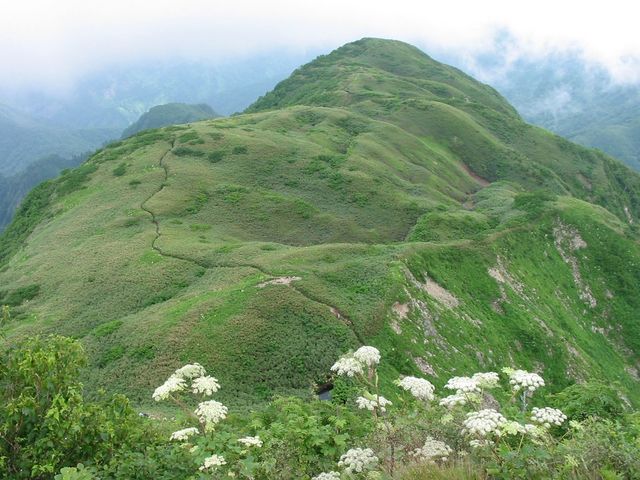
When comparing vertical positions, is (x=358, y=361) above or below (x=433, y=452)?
above

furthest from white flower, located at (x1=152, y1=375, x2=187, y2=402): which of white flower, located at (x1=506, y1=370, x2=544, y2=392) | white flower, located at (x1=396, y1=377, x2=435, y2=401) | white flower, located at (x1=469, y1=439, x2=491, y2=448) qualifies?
white flower, located at (x1=506, y1=370, x2=544, y2=392)

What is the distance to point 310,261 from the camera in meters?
46.3

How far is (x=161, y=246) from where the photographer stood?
53.9 metres

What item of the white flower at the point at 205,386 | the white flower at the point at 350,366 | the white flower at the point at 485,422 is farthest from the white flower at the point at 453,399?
the white flower at the point at 205,386

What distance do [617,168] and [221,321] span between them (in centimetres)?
15372

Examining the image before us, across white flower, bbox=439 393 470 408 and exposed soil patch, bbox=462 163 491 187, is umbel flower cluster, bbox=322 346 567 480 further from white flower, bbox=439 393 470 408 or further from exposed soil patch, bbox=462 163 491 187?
exposed soil patch, bbox=462 163 491 187

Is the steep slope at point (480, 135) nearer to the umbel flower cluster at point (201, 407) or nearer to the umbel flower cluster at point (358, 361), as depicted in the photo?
the umbel flower cluster at point (358, 361)

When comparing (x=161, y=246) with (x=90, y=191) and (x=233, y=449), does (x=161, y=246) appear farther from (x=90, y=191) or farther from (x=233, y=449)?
(x=233, y=449)

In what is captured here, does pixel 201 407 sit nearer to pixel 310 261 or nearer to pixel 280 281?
pixel 280 281

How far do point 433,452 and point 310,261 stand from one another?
37053 millimetres

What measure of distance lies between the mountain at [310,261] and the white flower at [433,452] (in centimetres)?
2045

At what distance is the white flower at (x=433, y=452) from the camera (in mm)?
9344

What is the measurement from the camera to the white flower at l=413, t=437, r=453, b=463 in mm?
9344

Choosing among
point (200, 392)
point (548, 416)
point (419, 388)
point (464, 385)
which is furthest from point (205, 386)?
point (548, 416)
